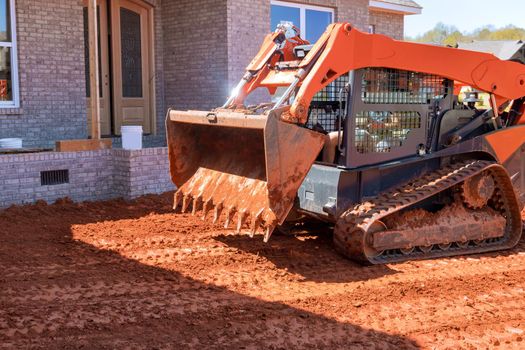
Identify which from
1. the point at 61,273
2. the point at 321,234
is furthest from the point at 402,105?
the point at 61,273

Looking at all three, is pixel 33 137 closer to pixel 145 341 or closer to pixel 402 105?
pixel 402 105

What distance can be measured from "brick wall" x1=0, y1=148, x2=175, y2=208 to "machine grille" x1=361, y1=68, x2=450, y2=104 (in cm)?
430

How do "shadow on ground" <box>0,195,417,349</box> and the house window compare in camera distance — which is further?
the house window

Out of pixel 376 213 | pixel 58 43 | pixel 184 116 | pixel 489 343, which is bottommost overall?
pixel 489 343

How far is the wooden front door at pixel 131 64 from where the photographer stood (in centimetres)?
1298

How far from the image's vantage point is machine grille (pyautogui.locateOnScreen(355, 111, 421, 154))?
6746 mm

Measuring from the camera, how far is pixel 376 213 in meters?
6.36

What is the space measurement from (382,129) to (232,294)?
2472mm

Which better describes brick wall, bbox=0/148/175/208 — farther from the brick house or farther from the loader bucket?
the loader bucket

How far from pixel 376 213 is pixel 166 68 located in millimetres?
8324

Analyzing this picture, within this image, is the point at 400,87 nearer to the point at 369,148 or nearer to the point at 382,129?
the point at 382,129

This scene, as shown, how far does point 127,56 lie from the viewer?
520 inches

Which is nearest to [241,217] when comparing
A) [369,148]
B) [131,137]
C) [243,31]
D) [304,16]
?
[369,148]

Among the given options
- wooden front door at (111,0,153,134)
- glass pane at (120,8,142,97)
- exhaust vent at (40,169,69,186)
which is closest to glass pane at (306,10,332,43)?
wooden front door at (111,0,153,134)
